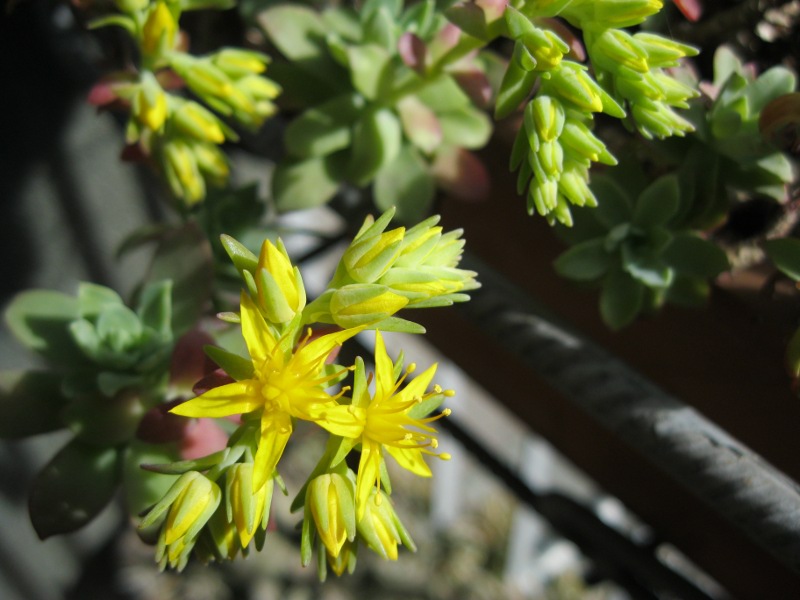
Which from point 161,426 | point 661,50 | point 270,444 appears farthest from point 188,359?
point 661,50

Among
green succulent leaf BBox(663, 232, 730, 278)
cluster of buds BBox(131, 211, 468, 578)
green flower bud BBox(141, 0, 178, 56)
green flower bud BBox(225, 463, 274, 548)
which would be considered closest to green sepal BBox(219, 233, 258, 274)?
cluster of buds BBox(131, 211, 468, 578)

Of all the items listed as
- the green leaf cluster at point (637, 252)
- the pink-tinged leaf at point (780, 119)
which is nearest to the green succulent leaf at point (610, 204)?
the green leaf cluster at point (637, 252)

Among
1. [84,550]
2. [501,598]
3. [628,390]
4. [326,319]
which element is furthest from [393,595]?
[326,319]

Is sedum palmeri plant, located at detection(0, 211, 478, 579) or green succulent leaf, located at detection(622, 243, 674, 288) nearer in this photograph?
sedum palmeri plant, located at detection(0, 211, 478, 579)

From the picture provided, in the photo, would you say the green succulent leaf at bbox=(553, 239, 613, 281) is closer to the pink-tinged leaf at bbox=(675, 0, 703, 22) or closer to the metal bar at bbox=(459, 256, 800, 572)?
the metal bar at bbox=(459, 256, 800, 572)

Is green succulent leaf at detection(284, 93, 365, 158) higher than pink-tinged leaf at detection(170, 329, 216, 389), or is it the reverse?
green succulent leaf at detection(284, 93, 365, 158)

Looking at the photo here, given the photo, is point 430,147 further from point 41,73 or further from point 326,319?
point 41,73

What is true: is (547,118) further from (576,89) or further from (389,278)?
(389,278)

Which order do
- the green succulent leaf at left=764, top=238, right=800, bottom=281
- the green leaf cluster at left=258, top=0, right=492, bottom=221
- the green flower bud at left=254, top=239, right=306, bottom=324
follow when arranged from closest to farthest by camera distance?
the green flower bud at left=254, top=239, right=306, bottom=324 → the green succulent leaf at left=764, top=238, right=800, bottom=281 → the green leaf cluster at left=258, top=0, right=492, bottom=221
